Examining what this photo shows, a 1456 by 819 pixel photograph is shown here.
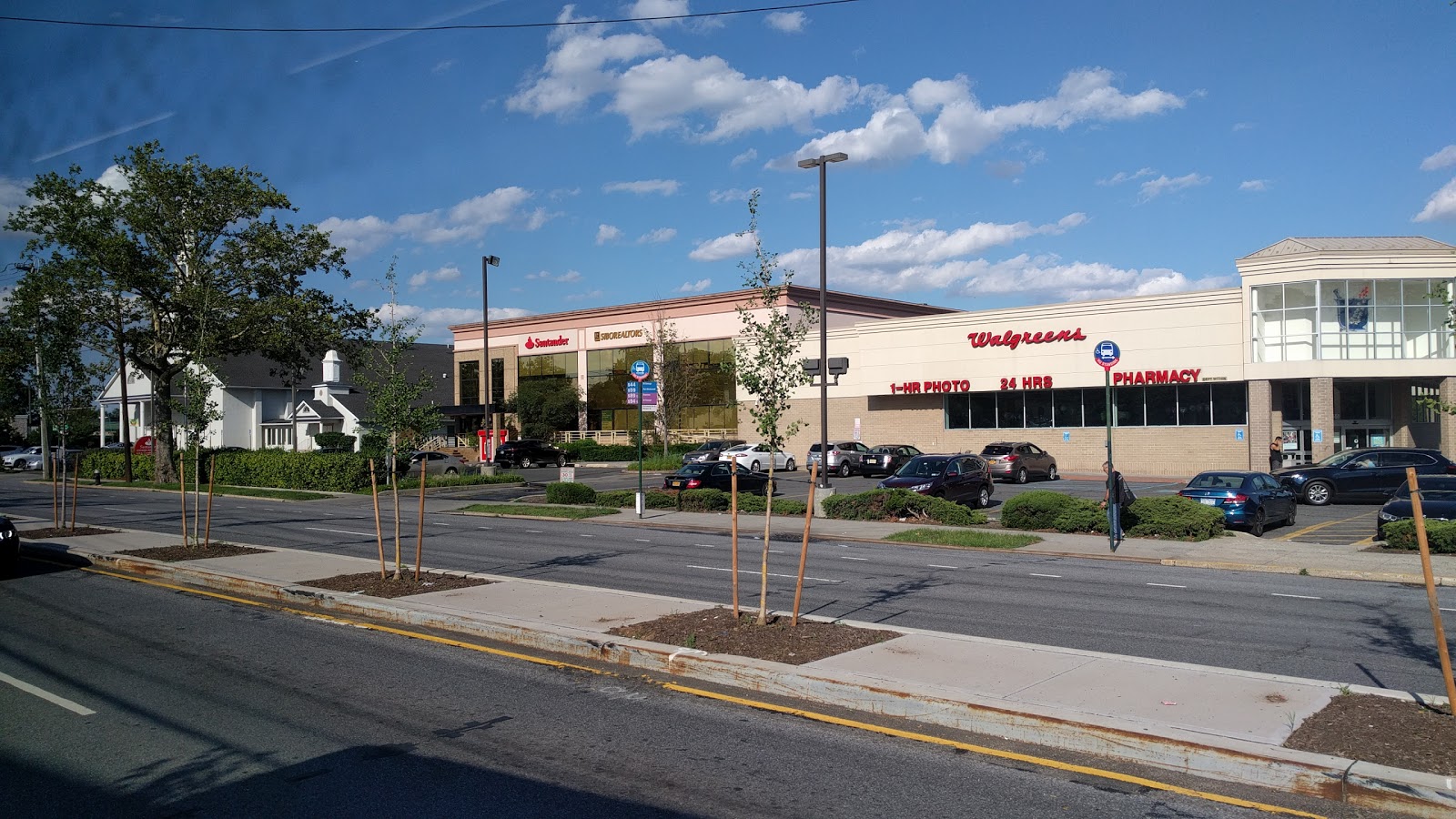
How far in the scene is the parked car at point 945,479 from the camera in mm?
26984

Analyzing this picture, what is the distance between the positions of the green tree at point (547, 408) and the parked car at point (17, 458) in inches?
1229

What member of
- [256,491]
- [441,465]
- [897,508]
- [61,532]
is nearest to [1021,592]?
[897,508]

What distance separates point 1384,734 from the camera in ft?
21.4

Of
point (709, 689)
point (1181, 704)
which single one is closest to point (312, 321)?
point (709, 689)

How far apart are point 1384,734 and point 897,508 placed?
1853cm

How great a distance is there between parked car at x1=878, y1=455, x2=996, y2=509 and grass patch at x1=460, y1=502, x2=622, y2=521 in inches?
316

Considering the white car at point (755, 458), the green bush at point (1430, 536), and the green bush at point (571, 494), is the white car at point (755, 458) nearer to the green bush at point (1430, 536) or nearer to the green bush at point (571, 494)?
the green bush at point (571, 494)

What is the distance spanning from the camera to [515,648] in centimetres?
1018

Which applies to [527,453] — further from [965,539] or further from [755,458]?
[965,539]

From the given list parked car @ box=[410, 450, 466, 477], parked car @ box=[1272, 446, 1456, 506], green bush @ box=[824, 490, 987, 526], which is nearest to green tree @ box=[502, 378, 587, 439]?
parked car @ box=[410, 450, 466, 477]

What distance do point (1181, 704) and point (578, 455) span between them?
56.1 meters

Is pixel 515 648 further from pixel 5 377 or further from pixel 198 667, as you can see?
pixel 5 377

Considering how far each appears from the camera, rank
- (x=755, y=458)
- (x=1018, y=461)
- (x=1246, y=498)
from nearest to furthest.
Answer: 1. (x=1246, y=498)
2. (x=1018, y=461)
3. (x=755, y=458)

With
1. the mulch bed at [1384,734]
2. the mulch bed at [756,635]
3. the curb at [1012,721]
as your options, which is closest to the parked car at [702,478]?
the curb at [1012,721]
